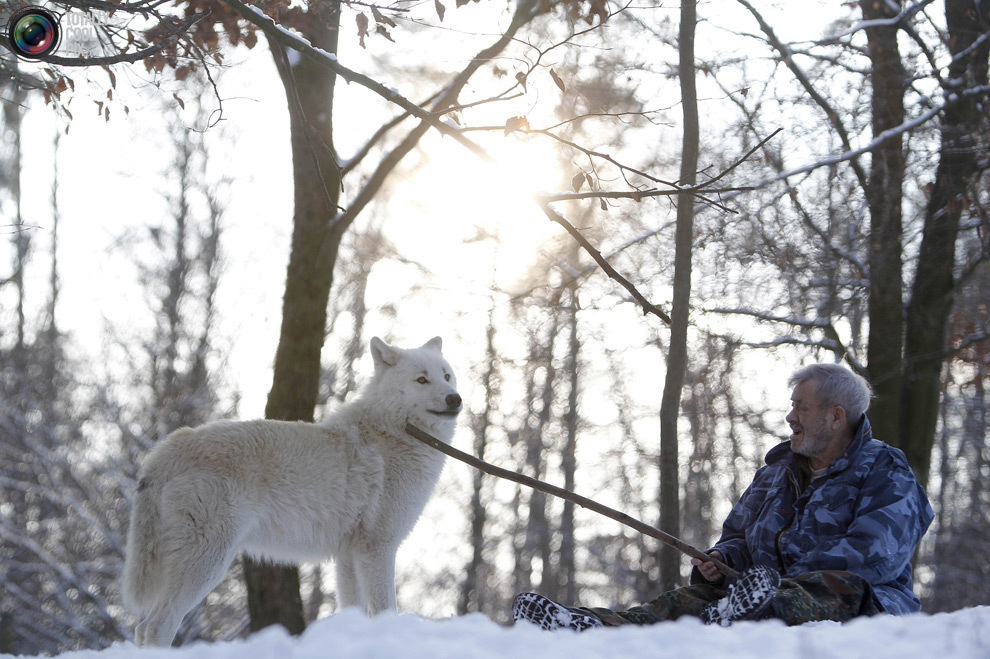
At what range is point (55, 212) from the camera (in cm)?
2106

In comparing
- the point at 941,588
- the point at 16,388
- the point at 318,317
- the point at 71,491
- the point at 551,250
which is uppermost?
the point at 551,250

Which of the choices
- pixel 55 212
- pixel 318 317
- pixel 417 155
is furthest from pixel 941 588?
pixel 55 212

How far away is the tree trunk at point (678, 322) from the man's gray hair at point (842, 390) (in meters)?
1.55

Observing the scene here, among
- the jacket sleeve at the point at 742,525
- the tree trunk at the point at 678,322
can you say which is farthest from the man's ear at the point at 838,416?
the tree trunk at the point at 678,322

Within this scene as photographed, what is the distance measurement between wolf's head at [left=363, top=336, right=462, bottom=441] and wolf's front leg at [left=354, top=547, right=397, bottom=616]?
97 cm

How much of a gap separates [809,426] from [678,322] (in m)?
1.74

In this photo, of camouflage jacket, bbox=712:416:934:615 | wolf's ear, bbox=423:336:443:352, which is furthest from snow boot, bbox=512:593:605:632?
wolf's ear, bbox=423:336:443:352

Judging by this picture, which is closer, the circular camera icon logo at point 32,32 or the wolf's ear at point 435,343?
the circular camera icon logo at point 32,32

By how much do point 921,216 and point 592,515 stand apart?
1505cm

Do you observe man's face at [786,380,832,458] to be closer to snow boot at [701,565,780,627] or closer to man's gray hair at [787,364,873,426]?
man's gray hair at [787,364,873,426]

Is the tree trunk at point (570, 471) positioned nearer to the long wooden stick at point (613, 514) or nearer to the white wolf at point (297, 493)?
the white wolf at point (297, 493)

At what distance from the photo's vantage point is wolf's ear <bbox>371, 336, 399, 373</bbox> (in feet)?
20.2

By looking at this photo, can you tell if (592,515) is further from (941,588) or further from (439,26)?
(439,26)

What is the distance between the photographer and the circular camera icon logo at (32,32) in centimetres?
500
